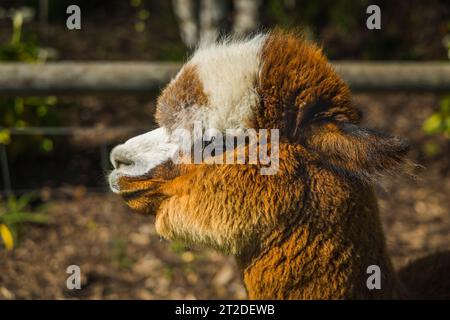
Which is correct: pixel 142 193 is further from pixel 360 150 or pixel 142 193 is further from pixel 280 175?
pixel 360 150

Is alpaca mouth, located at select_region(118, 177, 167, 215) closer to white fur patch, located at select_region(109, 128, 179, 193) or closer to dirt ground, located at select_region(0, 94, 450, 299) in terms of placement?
white fur patch, located at select_region(109, 128, 179, 193)

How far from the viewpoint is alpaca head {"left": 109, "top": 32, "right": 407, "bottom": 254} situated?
212 centimetres

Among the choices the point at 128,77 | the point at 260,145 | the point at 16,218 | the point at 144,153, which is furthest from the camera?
the point at 16,218

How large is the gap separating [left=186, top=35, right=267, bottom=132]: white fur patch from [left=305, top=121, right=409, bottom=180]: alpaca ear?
283mm

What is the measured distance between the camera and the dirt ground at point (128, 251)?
12.8 feet

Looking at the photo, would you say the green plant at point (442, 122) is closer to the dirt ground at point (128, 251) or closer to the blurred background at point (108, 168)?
the blurred background at point (108, 168)

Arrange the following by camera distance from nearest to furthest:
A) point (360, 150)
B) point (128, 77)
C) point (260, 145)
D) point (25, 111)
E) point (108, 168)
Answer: point (360, 150) < point (260, 145) < point (108, 168) < point (128, 77) < point (25, 111)

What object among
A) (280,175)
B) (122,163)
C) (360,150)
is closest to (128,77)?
(122,163)

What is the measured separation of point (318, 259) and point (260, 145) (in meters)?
0.46

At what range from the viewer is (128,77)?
415 cm

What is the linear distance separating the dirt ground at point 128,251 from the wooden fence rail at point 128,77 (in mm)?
547

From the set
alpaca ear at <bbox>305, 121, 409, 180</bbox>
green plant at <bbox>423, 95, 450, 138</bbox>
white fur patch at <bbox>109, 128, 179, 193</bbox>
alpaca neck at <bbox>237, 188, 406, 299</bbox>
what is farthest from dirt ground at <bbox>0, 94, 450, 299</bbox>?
white fur patch at <bbox>109, 128, 179, 193</bbox>

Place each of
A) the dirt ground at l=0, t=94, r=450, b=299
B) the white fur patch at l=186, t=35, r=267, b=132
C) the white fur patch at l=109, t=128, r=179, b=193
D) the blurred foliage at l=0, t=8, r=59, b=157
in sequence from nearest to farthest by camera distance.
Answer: the white fur patch at l=186, t=35, r=267, b=132
the white fur patch at l=109, t=128, r=179, b=193
the dirt ground at l=0, t=94, r=450, b=299
the blurred foliage at l=0, t=8, r=59, b=157
